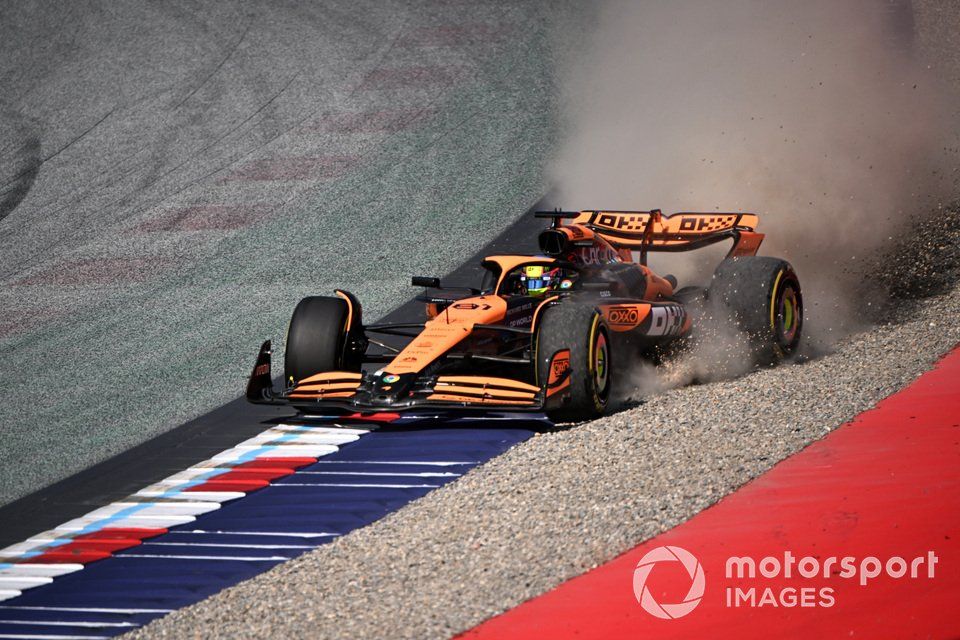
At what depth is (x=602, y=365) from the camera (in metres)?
9.94

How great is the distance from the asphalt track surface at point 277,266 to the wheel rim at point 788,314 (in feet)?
1.69

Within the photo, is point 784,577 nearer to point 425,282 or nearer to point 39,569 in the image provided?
point 39,569

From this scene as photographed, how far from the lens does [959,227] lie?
14.3m

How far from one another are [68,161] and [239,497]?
1312 cm

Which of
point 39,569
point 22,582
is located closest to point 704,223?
point 39,569

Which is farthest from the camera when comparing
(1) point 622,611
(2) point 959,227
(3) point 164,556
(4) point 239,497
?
(2) point 959,227

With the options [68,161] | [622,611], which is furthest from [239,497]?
[68,161]

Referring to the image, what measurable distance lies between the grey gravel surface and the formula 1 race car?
180cm

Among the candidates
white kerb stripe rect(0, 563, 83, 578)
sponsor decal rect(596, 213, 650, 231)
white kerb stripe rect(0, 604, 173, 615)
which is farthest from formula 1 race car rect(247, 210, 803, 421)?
white kerb stripe rect(0, 604, 173, 615)

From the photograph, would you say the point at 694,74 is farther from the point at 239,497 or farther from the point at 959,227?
the point at 239,497

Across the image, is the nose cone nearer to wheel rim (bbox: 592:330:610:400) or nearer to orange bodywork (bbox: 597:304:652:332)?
wheel rim (bbox: 592:330:610:400)

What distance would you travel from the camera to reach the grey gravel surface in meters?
13.0

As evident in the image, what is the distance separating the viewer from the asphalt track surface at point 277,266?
7176 millimetres

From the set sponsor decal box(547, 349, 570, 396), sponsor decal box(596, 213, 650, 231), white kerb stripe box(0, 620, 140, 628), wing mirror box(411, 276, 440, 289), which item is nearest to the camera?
white kerb stripe box(0, 620, 140, 628)
